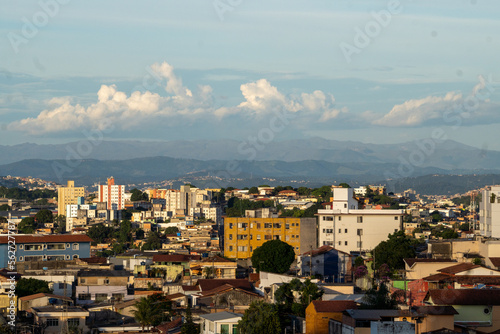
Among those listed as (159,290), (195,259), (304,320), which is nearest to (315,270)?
(195,259)

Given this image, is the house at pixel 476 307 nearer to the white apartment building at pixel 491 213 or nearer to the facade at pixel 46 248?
the white apartment building at pixel 491 213

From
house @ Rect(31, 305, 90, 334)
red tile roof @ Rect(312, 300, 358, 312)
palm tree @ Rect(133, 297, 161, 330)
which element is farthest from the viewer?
palm tree @ Rect(133, 297, 161, 330)

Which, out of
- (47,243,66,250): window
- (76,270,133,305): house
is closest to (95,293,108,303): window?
(76,270,133,305): house

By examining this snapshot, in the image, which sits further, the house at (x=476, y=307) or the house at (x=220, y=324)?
the house at (x=220, y=324)

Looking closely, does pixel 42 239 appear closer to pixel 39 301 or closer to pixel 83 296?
pixel 83 296

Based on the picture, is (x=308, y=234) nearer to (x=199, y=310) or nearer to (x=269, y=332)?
(x=199, y=310)

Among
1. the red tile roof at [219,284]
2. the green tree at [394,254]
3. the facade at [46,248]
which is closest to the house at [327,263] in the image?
the green tree at [394,254]

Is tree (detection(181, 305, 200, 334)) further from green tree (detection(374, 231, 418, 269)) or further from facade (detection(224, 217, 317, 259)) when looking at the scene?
facade (detection(224, 217, 317, 259))
